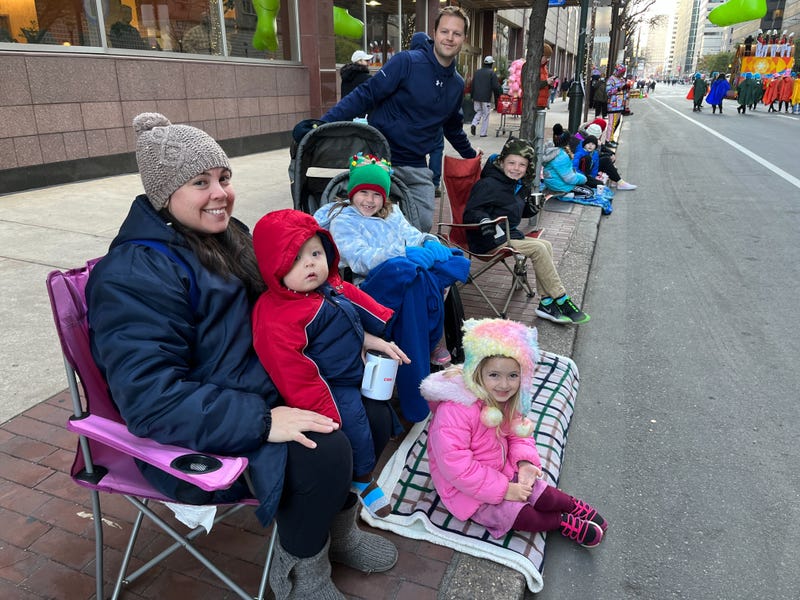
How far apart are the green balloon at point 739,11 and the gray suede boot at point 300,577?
96.9 ft

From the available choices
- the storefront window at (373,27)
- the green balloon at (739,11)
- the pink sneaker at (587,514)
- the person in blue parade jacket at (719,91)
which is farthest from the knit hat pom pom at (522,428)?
the person in blue parade jacket at (719,91)

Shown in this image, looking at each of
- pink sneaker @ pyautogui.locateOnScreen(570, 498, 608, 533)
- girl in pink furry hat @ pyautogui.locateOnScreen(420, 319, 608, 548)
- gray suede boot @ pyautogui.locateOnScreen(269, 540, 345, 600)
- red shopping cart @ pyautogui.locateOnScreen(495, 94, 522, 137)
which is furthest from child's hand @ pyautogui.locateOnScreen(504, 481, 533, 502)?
red shopping cart @ pyautogui.locateOnScreen(495, 94, 522, 137)

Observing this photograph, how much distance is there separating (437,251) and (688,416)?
1.85 meters

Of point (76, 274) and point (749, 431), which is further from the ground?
point (76, 274)

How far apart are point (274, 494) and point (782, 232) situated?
8.31 m

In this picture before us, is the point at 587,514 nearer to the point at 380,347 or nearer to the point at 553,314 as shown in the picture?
the point at 380,347

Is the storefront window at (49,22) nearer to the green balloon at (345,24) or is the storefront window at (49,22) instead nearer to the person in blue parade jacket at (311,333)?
the green balloon at (345,24)

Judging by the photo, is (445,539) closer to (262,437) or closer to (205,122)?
(262,437)

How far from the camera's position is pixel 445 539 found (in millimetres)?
2553

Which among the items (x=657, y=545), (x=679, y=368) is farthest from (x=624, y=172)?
(x=657, y=545)

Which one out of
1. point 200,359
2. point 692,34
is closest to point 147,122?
point 200,359

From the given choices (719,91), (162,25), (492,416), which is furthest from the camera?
(719,91)

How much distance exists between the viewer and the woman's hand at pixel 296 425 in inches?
73.2

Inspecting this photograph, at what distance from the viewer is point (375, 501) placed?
8.30 ft
